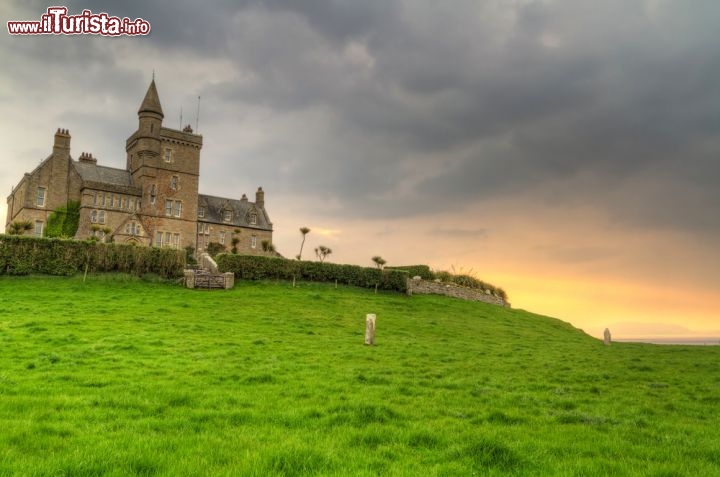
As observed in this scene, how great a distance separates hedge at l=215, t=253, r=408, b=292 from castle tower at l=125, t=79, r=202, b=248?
87.0 feet

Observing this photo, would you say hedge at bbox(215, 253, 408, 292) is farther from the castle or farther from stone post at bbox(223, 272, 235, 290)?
the castle

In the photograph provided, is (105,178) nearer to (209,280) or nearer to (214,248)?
(214,248)

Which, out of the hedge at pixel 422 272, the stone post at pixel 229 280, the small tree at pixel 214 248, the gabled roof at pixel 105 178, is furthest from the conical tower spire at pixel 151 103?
the hedge at pixel 422 272

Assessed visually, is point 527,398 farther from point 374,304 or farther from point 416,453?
point 374,304

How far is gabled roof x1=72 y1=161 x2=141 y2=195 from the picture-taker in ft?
228

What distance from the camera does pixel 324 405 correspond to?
11.1 metres

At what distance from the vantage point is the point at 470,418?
10.6 meters

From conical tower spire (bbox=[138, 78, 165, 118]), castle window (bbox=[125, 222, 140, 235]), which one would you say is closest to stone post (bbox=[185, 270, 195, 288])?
castle window (bbox=[125, 222, 140, 235])

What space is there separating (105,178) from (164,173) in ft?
25.5

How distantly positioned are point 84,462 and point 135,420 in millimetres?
2499

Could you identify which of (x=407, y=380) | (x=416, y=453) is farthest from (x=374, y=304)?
(x=416, y=453)

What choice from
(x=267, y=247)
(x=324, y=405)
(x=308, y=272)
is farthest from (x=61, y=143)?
(x=324, y=405)

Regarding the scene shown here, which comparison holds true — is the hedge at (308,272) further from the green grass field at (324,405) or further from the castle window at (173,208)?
the castle window at (173,208)

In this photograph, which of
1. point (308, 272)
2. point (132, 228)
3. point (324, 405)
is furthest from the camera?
point (132, 228)
